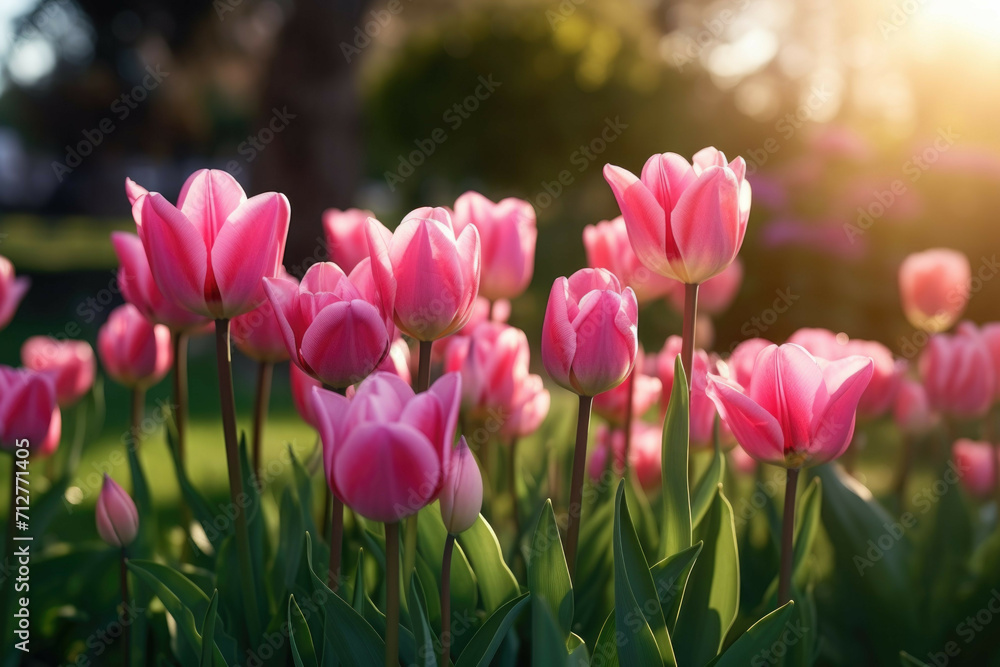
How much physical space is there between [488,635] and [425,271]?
50cm

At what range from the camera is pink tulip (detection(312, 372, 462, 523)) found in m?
0.92

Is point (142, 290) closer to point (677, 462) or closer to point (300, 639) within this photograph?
point (300, 639)

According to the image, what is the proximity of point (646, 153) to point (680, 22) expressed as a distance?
8.86 m

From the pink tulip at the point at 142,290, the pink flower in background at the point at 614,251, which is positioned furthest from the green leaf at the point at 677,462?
the pink tulip at the point at 142,290

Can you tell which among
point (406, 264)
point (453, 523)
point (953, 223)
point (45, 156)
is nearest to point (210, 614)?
point (453, 523)

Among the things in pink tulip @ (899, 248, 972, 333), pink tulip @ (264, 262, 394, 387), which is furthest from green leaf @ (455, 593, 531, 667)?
pink tulip @ (899, 248, 972, 333)

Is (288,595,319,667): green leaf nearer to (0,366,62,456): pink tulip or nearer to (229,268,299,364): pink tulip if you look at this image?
(229,268,299,364): pink tulip

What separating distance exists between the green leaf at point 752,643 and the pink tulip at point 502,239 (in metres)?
0.82

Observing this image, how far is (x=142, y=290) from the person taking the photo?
1575 millimetres

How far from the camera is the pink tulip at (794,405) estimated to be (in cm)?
117

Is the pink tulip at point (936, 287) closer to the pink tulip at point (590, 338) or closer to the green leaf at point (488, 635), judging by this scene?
the pink tulip at point (590, 338)

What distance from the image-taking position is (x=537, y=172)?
1100 cm

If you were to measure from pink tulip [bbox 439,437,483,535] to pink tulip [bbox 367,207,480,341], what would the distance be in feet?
0.76

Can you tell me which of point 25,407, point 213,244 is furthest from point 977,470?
point 25,407
